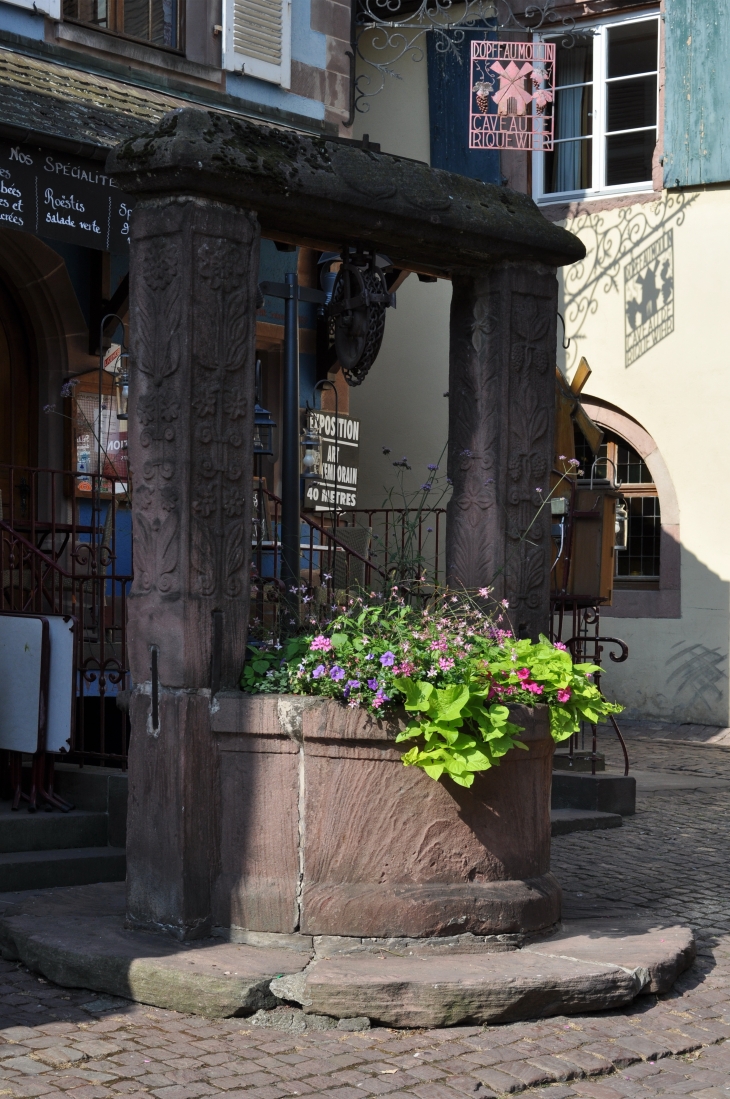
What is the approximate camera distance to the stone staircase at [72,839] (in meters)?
5.86

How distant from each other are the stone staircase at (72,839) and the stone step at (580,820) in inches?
96.1

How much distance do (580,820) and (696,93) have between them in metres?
8.02

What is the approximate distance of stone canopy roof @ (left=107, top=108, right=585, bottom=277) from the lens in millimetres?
4934

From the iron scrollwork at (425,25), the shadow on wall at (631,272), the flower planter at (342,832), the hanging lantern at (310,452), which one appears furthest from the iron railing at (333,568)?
the iron scrollwork at (425,25)

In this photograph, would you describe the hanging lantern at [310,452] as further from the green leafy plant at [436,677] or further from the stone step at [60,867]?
the green leafy plant at [436,677]

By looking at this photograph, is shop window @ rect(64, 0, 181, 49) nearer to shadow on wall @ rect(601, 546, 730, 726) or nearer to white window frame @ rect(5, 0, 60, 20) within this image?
white window frame @ rect(5, 0, 60, 20)

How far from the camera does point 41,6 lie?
9891 mm

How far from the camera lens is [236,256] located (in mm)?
5039

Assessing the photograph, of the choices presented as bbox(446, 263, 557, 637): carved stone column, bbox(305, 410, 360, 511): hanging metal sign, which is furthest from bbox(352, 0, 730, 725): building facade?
bbox(446, 263, 557, 637): carved stone column

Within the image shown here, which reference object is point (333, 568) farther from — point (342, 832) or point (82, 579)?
point (342, 832)

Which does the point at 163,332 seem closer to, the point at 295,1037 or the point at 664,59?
the point at 295,1037

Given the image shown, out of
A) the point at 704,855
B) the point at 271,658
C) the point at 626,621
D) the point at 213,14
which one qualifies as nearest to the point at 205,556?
the point at 271,658

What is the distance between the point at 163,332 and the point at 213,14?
6.85 metres

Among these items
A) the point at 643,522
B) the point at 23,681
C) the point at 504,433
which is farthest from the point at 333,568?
the point at 643,522
